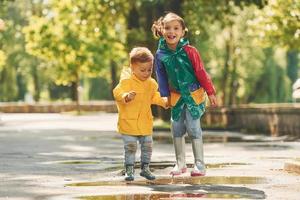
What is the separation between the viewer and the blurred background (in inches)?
1166

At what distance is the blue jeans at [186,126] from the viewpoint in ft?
31.0

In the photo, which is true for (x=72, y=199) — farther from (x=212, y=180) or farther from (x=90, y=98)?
(x=90, y=98)

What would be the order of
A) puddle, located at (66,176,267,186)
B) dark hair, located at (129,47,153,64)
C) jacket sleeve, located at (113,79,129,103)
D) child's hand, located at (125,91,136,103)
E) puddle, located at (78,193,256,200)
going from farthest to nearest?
dark hair, located at (129,47,153,64), jacket sleeve, located at (113,79,129,103), child's hand, located at (125,91,136,103), puddle, located at (66,176,267,186), puddle, located at (78,193,256,200)

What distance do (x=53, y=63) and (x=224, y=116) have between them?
34.8m

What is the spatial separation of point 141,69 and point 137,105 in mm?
402

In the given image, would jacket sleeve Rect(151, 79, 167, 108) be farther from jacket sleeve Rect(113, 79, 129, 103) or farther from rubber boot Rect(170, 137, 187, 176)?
rubber boot Rect(170, 137, 187, 176)

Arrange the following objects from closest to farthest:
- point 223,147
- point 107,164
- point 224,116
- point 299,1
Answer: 1. point 107,164
2. point 223,147
3. point 299,1
4. point 224,116

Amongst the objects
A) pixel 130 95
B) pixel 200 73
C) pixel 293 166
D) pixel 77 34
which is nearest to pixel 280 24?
pixel 77 34

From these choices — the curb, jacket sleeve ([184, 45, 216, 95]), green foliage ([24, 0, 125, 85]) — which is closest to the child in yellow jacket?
jacket sleeve ([184, 45, 216, 95])

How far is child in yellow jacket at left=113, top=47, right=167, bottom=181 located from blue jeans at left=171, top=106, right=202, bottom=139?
32cm

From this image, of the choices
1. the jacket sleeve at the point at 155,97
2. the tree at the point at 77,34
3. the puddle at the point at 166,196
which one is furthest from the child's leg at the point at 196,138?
the tree at the point at 77,34

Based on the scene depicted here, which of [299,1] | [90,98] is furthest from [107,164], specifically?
[90,98]

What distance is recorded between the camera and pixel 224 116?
29094 millimetres

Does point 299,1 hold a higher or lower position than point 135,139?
higher
